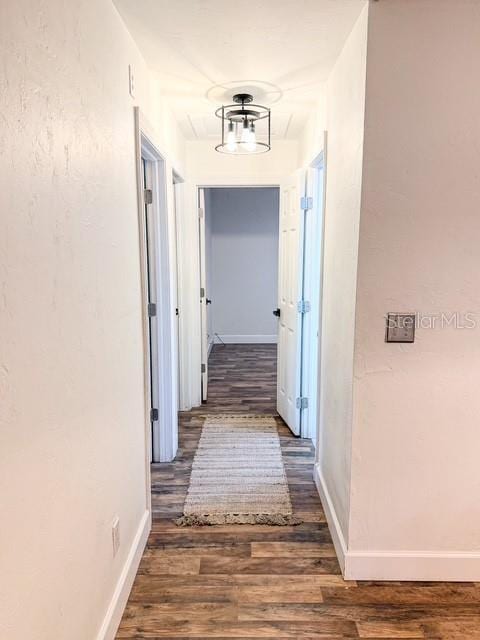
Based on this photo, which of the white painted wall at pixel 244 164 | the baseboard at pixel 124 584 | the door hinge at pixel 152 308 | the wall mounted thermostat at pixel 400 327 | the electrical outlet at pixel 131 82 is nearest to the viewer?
the baseboard at pixel 124 584

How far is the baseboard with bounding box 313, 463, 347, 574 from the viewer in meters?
2.09

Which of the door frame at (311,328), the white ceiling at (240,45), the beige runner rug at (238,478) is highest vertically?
the white ceiling at (240,45)

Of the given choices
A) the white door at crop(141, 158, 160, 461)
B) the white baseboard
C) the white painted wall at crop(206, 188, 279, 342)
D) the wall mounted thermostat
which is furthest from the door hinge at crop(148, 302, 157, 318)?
the white painted wall at crop(206, 188, 279, 342)

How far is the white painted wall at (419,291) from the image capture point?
1.75m

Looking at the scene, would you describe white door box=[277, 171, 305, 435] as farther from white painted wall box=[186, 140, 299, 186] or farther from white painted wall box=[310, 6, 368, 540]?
white painted wall box=[310, 6, 368, 540]

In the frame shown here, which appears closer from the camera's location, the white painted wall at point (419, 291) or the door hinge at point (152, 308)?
the white painted wall at point (419, 291)

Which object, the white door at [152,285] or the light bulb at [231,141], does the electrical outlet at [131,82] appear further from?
the light bulb at [231,141]

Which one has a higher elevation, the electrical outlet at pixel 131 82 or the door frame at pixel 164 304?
the electrical outlet at pixel 131 82

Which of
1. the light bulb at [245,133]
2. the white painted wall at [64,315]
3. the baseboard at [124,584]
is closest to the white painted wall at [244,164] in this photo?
the light bulb at [245,133]

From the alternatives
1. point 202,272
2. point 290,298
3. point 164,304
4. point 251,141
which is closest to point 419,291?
point 251,141

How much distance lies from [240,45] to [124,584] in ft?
8.04

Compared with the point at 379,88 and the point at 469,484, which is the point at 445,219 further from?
the point at 469,484

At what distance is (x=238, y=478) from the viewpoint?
2.94 meters

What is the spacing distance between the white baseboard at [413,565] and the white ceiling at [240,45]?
233 cm
